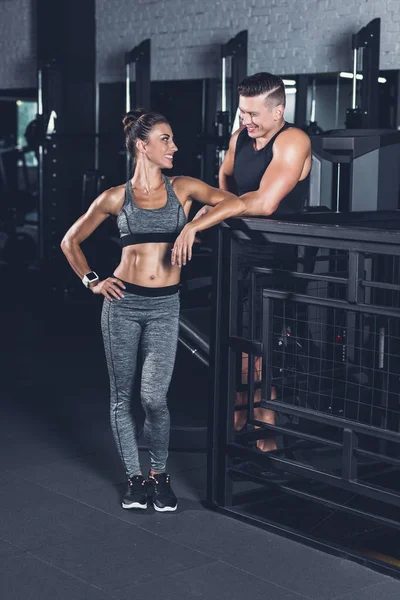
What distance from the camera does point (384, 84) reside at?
6801mm

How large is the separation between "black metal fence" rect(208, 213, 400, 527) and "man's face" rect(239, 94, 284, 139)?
15.4 inches

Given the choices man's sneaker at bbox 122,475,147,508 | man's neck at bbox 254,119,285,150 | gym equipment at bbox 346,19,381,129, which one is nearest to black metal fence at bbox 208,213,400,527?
man's sneaker at bbox 122,475,147,508

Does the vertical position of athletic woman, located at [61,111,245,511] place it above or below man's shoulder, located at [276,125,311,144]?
below

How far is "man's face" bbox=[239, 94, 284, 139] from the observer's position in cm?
345

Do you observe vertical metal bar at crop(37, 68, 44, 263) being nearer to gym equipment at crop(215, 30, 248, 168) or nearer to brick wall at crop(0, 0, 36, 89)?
brick wall at crop(0, 0, 36, 89)

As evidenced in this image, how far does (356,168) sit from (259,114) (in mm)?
1365

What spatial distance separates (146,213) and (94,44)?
→ 6313mm

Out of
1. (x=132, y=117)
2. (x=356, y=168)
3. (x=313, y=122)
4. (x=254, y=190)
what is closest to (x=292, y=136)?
(x=254, y=190)

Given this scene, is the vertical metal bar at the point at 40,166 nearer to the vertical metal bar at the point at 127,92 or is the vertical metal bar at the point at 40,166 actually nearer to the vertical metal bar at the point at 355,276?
the vertical metal bar at the point at 127,92

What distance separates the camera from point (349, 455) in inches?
120

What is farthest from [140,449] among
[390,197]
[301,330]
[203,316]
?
[390,197]

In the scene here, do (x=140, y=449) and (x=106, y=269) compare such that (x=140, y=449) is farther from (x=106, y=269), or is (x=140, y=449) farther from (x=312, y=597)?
(x=106, y=269)

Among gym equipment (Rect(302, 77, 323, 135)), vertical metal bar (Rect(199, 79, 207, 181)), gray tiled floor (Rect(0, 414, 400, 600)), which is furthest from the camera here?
vertical metal bar (Rect(199, 79, 207, 181))

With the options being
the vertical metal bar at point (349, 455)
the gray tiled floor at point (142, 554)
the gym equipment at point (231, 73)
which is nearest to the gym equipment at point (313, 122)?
the gym equipment at point (231, 73)
